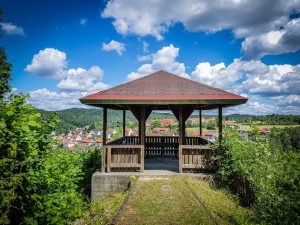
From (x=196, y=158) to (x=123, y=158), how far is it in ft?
8.75

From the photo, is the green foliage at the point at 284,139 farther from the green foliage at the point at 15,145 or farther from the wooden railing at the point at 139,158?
the green foliage at the point at 15,145

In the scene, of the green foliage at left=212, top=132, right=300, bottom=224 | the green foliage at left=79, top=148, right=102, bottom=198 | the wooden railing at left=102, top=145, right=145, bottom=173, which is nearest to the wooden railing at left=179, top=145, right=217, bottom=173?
the green foliage at left=212, top=132, right=300, bottom=224

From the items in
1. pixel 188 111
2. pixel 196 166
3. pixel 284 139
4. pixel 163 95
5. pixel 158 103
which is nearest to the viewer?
pixel 158 103

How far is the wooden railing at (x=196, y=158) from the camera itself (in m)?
7.46

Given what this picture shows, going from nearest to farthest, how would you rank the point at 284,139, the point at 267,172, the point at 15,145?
1. the point at 15,145
2. the point at 267,172
3. the point at 284,139

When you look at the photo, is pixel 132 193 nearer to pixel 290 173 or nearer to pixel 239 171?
pixel 239 171

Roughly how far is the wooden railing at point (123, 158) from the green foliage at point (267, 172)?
2.80 m

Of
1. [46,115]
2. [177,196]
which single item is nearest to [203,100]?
[177,196]

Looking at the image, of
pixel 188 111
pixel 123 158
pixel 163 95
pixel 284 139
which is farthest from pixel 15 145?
pixel 284 139

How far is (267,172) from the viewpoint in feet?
16.6

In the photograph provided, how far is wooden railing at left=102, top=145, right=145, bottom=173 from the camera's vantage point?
7.43m

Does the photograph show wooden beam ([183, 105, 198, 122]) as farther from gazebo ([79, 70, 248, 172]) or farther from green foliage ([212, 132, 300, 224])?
green foliage ([212, 132, 300, 224])

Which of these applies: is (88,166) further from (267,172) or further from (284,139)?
(284,139)

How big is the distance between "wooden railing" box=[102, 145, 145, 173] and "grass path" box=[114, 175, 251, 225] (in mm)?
904
